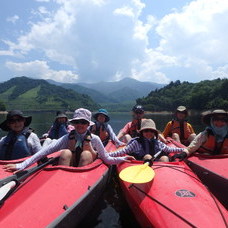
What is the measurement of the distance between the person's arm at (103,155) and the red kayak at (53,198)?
1.28ft

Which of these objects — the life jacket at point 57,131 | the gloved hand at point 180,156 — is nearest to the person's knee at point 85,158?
the gloved hand at point 180,156

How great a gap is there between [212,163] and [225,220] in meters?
2.23

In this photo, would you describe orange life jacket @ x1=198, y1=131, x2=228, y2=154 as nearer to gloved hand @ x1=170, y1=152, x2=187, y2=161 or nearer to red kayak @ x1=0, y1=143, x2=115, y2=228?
gloved hand @ x1=170, y1=152, x2=187, y2=161

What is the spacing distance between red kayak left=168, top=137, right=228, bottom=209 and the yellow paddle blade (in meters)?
1.42

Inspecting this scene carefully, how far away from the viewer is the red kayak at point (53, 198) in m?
3.05

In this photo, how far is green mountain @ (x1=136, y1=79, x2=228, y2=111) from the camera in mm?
70438

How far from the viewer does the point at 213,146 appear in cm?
586

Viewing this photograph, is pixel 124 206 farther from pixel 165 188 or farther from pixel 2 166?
pixel 2 166

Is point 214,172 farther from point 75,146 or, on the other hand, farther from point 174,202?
point 75,146

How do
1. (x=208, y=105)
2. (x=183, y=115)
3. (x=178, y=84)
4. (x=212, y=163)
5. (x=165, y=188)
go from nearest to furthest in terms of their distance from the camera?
(x=165, y=188) < (x=212, y=163) < (x=183, y=115) < (x=208, y=105) < (x=178, y=84)

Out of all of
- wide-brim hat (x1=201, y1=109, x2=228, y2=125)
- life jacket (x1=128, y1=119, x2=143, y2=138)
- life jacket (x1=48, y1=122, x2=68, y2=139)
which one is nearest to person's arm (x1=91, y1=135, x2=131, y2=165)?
wide-brim hat (x1=201, y1=109, x2=228, y2=125)

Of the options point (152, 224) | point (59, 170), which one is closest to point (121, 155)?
point (59, 170)

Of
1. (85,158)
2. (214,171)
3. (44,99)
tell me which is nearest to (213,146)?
(214,171)

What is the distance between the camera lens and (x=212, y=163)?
5188mm
